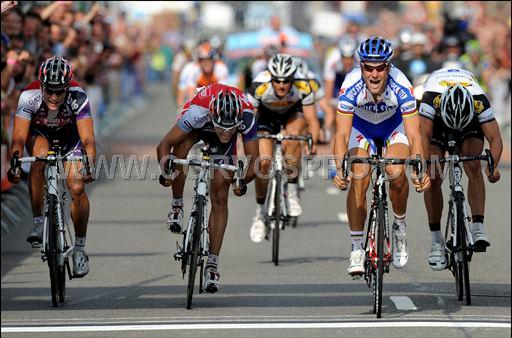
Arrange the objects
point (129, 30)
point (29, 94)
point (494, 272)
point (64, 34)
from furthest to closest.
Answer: point (129, 30)
point (64, 34)
point (494, 272)
point (29, 94)

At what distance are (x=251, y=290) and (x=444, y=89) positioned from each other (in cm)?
379

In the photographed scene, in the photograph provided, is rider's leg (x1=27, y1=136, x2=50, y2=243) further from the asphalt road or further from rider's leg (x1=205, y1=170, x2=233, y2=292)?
rider's leg (x1=205, y1=170, x2=233, y2=292)

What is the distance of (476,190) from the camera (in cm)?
1353

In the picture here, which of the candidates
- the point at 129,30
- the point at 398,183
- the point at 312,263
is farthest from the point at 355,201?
the point at 129,30

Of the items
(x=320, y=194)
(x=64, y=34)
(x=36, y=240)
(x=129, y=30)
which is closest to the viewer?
(x=36, y=240)

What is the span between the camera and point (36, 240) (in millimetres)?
13844

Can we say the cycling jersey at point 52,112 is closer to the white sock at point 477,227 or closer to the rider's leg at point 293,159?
the white sock at point 477,227

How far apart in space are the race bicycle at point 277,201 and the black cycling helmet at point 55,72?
488 centimetres

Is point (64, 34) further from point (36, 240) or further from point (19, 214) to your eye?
point (36, 240)

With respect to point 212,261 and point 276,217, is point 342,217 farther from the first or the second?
point 212,261

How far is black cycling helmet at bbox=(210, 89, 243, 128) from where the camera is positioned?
12234 mm

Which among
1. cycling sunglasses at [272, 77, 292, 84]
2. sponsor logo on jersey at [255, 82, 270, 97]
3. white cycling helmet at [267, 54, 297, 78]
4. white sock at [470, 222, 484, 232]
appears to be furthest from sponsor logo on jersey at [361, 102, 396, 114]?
sponsor logo on jersey at [255, 82, 270, 97]

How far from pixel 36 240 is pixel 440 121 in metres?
3.65

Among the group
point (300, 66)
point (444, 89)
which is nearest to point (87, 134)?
point (444, 89)
